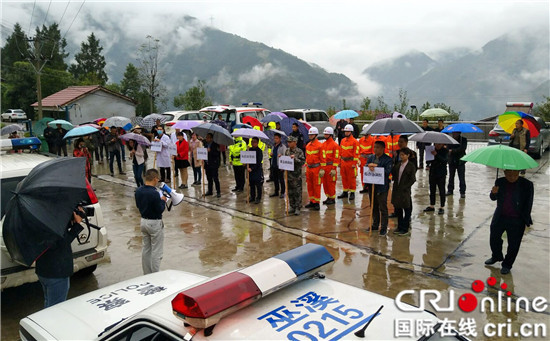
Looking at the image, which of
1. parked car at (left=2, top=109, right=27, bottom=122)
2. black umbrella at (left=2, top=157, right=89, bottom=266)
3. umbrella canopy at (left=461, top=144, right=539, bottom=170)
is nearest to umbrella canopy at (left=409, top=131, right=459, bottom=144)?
umbrella canopy at (left=461, top=144, right=539, bottom=170)

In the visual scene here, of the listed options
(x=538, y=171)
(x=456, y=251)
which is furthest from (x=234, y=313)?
(x=538, y=171)

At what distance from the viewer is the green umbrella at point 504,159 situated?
18.0ft

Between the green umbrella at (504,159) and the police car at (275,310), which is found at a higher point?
the green umbrella at (504,159)

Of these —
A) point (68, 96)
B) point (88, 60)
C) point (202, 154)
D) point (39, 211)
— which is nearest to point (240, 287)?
point (39, 211)

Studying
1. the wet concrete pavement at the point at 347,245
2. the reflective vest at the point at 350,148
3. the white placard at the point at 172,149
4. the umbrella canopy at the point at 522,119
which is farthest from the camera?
the white placard at the point at 172,149

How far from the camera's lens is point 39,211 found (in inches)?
155

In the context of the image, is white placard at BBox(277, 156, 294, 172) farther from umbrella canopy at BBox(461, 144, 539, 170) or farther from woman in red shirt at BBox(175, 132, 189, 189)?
umbrella canopy at BBox(461, 144, 539, 170)

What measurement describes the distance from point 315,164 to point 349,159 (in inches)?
43.6

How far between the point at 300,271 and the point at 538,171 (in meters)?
13.7

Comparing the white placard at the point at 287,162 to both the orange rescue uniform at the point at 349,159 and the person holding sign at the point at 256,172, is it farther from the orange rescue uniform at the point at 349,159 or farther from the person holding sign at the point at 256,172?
the orange rescue uniform at the point at 349,159

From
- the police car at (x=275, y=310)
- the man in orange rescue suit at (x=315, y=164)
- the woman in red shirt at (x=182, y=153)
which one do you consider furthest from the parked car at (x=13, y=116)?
the police car at (x=275, y=310)

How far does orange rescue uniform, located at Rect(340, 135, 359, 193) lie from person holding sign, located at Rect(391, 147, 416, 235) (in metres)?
2.45

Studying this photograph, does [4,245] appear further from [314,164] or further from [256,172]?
[314,164]

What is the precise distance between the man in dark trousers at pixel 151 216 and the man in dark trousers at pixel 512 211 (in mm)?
4731
